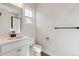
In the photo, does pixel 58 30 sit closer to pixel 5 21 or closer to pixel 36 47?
pixel 36 47

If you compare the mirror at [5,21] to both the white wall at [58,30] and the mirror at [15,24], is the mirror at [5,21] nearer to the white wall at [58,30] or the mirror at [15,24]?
the mirror at [15,24]

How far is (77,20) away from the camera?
165 cm

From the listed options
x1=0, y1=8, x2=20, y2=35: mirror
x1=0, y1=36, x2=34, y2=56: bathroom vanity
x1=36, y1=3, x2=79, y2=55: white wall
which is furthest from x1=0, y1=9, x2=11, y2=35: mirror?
x1=36, y1=3, x2=79, y2=55: white wall

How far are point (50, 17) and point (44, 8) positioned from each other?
166 mm

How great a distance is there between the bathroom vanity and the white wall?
180 millimetres

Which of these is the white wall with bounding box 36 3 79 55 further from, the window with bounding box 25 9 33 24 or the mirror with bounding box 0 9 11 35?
the mirror with bounding box 0 9 11 35

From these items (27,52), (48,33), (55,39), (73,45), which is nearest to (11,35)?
(27,52)

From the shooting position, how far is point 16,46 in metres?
1.32

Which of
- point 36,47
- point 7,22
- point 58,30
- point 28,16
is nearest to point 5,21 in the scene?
point 7,22

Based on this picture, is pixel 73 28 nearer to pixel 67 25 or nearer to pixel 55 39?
pixel 67 25

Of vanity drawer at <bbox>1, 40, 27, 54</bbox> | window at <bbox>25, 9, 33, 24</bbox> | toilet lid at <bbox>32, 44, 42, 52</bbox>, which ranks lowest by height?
toilet lid at <bbox>32, 44, 42, 52</bbox>

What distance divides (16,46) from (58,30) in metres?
0.68

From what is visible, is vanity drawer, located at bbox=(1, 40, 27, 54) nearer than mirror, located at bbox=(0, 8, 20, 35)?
Yes

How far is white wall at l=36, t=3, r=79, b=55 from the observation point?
1.53 meters
